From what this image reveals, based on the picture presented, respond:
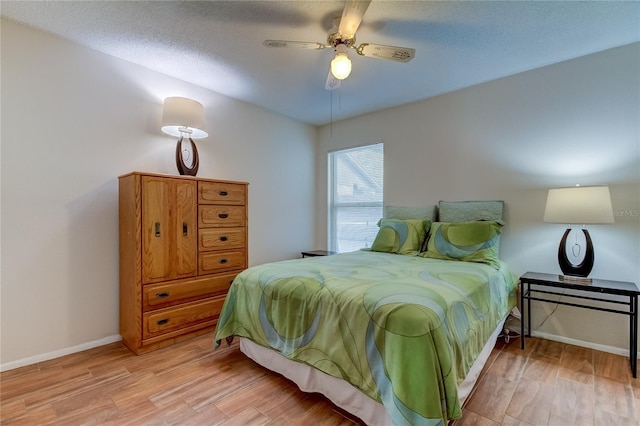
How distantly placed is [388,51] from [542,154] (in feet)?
6.15

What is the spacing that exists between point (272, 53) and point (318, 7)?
0.68 meters

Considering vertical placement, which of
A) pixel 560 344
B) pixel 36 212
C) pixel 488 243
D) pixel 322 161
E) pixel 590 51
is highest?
pixel 590 51

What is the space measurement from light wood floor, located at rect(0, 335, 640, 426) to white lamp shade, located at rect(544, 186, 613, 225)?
1.09m

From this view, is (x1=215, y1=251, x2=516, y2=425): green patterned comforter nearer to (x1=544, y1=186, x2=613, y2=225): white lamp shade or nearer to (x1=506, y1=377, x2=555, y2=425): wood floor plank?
→ (x1=506, y1=377, x2=555, y2=425): wood floor plank

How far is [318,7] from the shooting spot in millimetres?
1872

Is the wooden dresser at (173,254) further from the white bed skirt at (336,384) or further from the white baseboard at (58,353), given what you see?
the white bed skirt at (336,384)

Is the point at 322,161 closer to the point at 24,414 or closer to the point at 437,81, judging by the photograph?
the point at 437,81

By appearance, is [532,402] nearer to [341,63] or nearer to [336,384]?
[336,384]

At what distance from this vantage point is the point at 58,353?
221 centimetres

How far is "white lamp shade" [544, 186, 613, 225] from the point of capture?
208 centimetres

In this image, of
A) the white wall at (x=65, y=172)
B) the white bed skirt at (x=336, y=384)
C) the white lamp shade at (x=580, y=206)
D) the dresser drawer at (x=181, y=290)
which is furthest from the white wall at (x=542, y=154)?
the white wall at (x=65, y=172)

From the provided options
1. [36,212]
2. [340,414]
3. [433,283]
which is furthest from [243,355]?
[36,212]

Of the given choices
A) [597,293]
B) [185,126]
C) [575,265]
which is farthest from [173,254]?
[597,293]

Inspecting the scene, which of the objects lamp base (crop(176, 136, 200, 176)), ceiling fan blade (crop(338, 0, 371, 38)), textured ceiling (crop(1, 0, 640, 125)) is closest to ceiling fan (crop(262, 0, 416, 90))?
ceiling fan blade (crop(338, 0, 371, 38))
